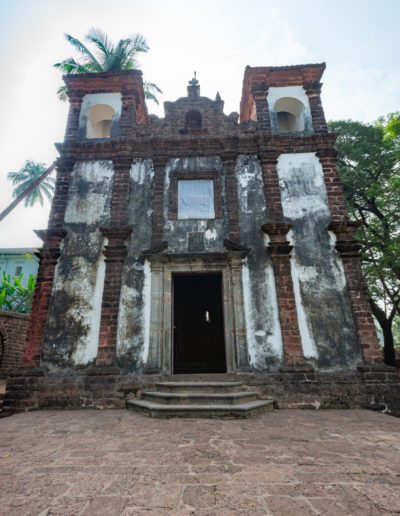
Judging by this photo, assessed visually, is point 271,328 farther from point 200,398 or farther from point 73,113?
point 73,113

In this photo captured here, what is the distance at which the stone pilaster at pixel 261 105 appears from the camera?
31.3 ft

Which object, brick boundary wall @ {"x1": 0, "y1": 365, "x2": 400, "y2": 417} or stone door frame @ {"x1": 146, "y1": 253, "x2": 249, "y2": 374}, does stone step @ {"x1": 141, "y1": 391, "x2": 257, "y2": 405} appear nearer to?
brick boundary wall @ {"x1": 0, "y1": 365, "x2": 400, "y2": 417}

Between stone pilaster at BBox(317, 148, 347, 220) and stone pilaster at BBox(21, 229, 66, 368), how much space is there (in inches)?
317

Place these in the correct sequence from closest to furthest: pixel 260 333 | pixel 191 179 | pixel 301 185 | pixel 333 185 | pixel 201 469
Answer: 1. pixel 201 469
2. pixel 260 333
3. pixel 333 185
4. pixel 301 185
5. pixel 191 179

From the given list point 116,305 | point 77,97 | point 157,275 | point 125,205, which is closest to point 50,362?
point 116,305

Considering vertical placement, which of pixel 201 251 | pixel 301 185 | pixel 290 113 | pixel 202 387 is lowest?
pixel 202 387

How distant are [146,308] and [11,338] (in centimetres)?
889

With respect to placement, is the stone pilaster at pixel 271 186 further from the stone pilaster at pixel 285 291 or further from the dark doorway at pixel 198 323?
the dark doorway at pixel 198 323

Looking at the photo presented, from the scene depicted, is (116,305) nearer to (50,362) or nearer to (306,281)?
(50,362)

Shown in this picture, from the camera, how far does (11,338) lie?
12.6 meters

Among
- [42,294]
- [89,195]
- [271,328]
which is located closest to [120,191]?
[89,195]

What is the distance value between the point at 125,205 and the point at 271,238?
14.8ft

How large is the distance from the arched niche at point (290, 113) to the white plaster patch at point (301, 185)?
1.72 m

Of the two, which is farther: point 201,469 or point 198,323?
point 198,323
